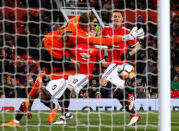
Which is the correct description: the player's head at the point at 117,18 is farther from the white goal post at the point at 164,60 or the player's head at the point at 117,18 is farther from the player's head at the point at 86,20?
the white goal post at the point at 164,60

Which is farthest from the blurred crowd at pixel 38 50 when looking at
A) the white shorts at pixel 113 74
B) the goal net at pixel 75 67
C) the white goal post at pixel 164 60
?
the white goal post at pixel 164 60

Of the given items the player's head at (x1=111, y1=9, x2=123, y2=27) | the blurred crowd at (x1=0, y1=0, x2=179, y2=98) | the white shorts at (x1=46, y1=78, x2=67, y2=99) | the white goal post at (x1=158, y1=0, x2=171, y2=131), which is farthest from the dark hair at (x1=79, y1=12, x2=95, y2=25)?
the white goal post at (x1=158, y1=0, x2=171, y2=131)

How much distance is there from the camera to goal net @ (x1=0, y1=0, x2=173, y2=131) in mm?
7043

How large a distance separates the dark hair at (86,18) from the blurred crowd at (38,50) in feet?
2.89

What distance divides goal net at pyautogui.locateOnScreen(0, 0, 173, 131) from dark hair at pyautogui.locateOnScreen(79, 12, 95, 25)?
0.15 metres

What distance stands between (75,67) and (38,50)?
165 centimetres

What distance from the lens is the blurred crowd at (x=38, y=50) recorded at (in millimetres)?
8102

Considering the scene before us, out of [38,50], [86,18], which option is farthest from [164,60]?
[38,50]

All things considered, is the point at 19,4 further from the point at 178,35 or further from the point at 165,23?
the point at 165,23

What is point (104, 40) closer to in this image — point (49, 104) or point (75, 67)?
point (75, 67)

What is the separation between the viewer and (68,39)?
21.4 feet

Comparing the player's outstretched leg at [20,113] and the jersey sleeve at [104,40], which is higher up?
the jersey sleeve at [104,40]

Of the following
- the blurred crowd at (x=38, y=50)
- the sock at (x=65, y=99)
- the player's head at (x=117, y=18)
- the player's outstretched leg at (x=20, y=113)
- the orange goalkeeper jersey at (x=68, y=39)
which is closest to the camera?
the orange goalkeeper jersey at (x=68, y=39)

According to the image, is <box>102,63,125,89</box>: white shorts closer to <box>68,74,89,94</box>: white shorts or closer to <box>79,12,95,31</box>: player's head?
<box>68,74,89,94</box>: white shorts
